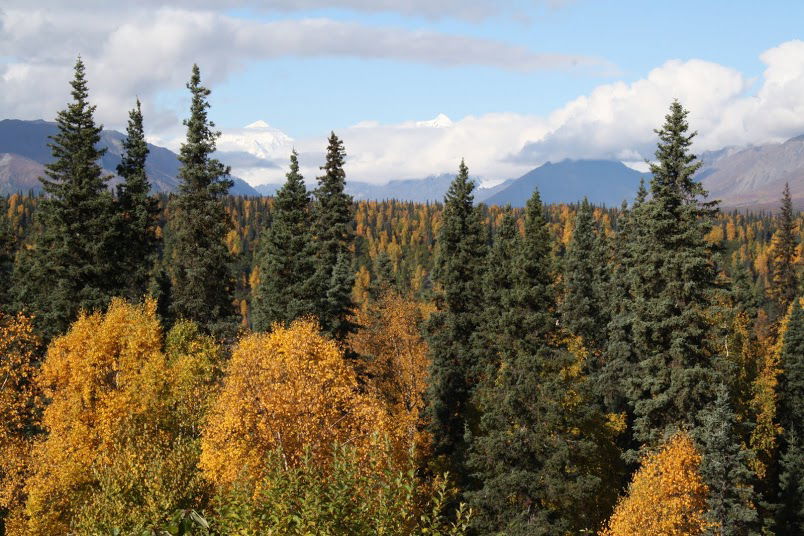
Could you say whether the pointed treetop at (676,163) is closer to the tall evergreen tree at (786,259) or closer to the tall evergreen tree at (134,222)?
the tall evergreen tree at (134,222)

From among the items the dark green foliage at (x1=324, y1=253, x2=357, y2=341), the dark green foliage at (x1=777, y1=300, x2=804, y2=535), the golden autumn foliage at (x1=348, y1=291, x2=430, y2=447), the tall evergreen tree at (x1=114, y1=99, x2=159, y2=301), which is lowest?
the dark green foliage at (x1=777, y1=300, x2=804, y2=535)

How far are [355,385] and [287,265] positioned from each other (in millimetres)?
13685

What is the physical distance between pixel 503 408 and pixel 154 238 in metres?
29.5

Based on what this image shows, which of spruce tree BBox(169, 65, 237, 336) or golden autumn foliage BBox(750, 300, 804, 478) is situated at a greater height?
spruce tree BBox(169, 65, 237, 336)

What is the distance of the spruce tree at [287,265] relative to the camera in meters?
41.5

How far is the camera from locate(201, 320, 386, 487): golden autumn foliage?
1024 inches

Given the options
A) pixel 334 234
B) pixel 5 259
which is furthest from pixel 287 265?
pixel 5 259

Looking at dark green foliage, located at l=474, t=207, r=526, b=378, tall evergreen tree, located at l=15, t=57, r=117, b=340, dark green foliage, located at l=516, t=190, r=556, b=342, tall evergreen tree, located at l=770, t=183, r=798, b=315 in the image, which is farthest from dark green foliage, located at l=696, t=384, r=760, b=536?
tall evergreen tree, located at l=770, t=183, r=798, b=315

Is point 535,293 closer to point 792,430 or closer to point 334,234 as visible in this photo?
point 334,234

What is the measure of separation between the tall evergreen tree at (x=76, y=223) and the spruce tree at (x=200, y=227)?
14.4ft

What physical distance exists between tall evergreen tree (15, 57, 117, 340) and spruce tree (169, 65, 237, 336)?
14.4 ft

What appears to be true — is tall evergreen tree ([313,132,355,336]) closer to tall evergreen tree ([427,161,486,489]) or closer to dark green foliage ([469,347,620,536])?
tall evergreen tree ([427,161,486,489])

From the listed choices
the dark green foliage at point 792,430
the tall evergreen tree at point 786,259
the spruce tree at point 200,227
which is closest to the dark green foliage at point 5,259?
the spruce tree at point 200,227

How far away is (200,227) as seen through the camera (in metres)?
45.7
